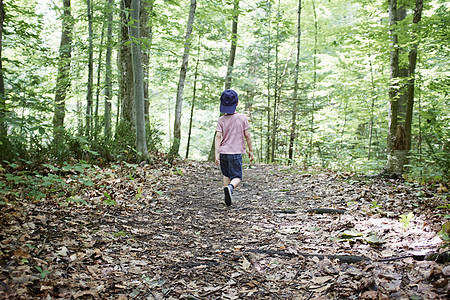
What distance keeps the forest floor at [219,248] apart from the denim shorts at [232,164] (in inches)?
26.2

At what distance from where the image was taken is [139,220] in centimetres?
442

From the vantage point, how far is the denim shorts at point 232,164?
19.1 ft

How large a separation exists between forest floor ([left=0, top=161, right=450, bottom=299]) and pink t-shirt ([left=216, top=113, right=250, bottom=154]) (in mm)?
1182

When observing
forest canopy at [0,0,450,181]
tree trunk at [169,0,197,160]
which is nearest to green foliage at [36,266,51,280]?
forest canopy at [0,0,450,181]

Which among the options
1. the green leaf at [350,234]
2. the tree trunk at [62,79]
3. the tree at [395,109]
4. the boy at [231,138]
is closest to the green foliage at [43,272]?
the tree trunk at [62,79]

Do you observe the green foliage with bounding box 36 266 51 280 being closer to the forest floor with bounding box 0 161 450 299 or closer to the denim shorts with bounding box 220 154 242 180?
the forest floor with bounding box 0 161 450 299

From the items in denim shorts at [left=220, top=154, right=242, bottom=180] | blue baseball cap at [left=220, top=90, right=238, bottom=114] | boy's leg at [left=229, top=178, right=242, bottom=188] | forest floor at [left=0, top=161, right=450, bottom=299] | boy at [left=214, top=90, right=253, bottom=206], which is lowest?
forest floor at [left=0, top=161, right=450, bottom=299]

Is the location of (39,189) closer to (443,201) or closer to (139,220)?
(139,220)

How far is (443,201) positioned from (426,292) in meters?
2.82

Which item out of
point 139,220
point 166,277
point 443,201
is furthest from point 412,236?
point 139,220

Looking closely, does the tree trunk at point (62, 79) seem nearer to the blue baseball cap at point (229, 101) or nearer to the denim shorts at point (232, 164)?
the blue baseball cap at point (229, 101)

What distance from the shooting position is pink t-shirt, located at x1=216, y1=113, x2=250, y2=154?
5793 mm

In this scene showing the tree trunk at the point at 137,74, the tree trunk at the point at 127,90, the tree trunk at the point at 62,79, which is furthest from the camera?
the tree trunk at the point at 127,90

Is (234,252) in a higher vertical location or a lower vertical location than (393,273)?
lower
